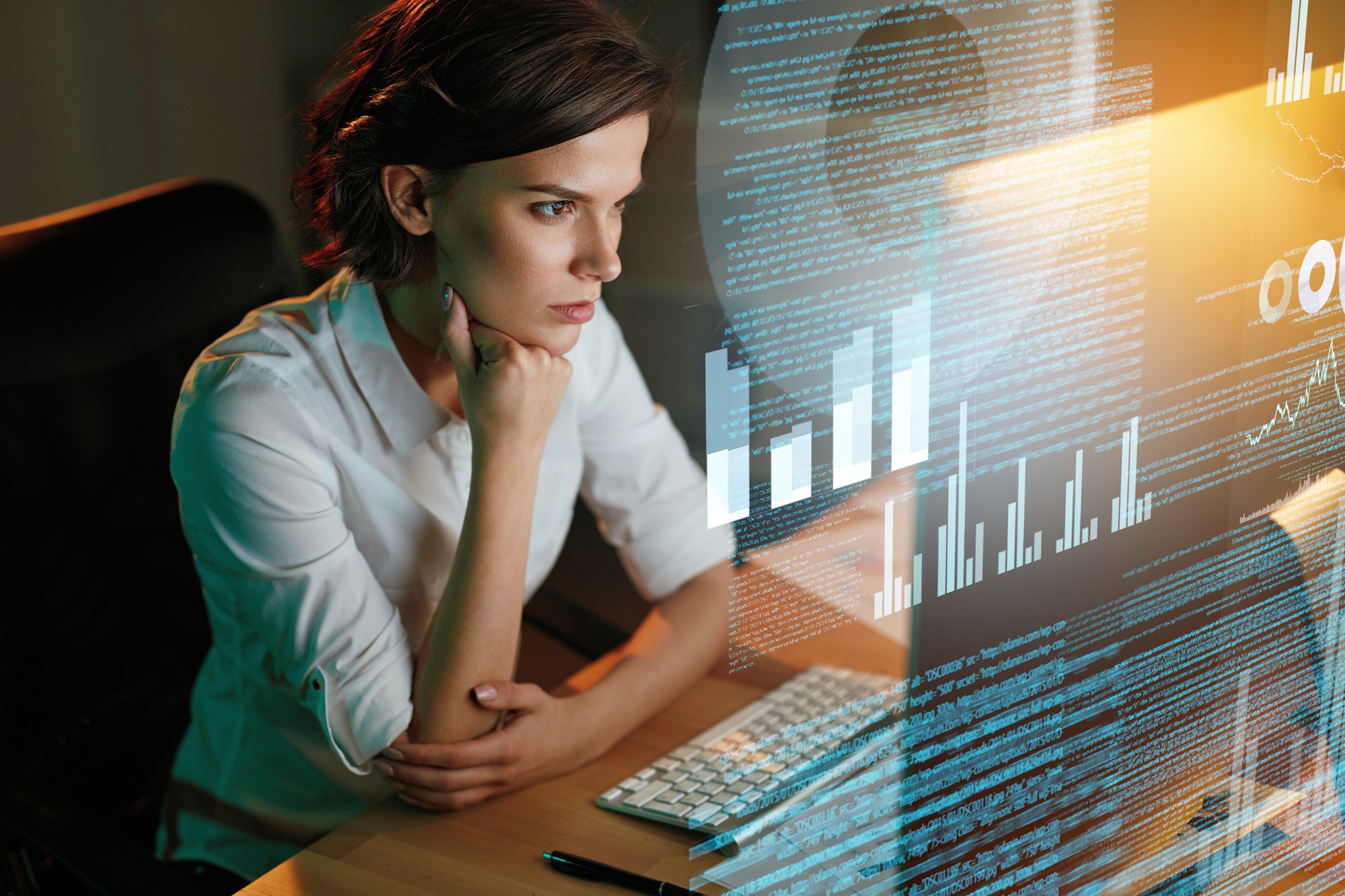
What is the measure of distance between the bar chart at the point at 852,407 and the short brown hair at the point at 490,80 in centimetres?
25

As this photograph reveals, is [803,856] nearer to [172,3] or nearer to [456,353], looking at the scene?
[456,353]

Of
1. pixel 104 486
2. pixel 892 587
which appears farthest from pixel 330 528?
pixel 892 587

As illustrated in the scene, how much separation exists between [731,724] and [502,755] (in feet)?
0.59

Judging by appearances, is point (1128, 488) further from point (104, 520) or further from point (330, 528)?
point (104, 520)

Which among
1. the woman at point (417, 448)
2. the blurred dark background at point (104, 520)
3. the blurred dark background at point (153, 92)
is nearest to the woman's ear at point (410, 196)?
the woman at point (417, 448)

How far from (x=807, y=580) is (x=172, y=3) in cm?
243

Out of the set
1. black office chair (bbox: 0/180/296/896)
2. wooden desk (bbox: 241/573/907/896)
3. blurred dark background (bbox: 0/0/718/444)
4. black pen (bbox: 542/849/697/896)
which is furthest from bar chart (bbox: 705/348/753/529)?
blurred dark background (bbox: 0/0/718/444)

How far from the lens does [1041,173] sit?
0.44 meters

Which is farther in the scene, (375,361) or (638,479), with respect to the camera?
(638,479)

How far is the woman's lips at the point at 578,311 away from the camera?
664mm

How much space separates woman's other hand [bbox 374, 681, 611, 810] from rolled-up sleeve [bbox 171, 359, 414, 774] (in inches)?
1.3

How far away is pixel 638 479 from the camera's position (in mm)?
1035

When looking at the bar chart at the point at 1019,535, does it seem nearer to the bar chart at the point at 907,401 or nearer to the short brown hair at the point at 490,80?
the bar chart at the point at 907,401

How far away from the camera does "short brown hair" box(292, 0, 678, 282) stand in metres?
0.62
